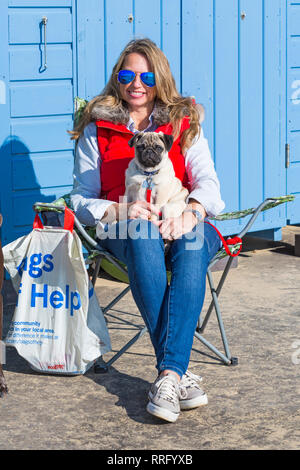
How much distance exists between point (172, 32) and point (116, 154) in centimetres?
169

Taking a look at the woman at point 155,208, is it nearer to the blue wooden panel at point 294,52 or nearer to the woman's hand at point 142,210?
the woman's hand at point 142,210

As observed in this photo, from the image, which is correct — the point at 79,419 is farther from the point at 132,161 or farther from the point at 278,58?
the point at 278,58

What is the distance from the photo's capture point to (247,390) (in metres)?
3.19

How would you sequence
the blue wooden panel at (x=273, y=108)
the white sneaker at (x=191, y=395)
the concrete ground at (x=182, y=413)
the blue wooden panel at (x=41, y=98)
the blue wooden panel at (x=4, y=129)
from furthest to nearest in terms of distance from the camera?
the blue wooden panel at (x=273, y=108), the blue wooden panel at (x=41, y=98), the blue wooden panel at (x=4, y=129), the white sneaker at (x=191, y=395), the concrete ground at (x=182, y=413)

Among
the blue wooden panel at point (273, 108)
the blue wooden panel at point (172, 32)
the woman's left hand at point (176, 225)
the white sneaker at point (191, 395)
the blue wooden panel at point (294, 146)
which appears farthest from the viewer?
the blue wooden panel at point (294, 146)

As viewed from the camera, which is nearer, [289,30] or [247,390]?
[247,390]

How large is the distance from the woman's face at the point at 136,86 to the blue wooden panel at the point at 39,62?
3.39 feet

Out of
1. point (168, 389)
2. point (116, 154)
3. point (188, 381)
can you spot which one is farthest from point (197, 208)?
point (168, 389)

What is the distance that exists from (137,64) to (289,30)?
2.30 meters

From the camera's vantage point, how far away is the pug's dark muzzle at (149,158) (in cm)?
334

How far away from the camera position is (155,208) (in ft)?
11.2

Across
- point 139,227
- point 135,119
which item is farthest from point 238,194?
point 139,227

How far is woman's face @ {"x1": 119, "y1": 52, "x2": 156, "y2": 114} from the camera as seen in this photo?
360cm

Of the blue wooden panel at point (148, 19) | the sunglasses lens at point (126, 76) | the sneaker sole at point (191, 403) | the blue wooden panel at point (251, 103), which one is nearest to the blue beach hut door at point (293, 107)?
the blue wooden panel at point (251, 103)
